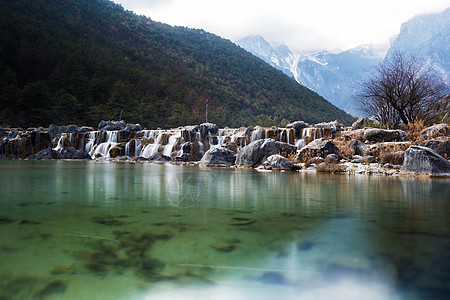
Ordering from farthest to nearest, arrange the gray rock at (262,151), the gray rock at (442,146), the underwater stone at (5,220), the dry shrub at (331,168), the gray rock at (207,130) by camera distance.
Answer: the gray rock at (207,130) → the gray rock at (262,151) → the dry shrub at (331,168) → the gray rock at (442,146) → the underwater stone at (5,220)

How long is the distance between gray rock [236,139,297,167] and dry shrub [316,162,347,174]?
12.9 feet

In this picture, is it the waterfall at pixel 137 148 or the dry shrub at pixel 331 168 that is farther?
the waterfall at pixel 137 148

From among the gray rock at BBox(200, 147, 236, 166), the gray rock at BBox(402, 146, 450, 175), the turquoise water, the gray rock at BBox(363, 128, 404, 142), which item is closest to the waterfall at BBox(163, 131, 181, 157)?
the gray rock at BBox(200, 147, 236, 166)

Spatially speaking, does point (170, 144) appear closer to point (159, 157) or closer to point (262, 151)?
point (159, 157)

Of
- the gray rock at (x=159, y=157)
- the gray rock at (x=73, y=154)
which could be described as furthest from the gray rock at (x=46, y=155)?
the gray rock at (x=159, y=157)

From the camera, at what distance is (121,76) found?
68.2m

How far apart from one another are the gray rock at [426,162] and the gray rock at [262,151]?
6.69 metres

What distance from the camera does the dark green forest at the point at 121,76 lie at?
50.9 meters

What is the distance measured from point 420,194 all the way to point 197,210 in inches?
177

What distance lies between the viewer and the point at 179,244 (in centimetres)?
242

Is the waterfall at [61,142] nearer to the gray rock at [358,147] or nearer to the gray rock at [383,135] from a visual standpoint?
the gray rock at [358,147]

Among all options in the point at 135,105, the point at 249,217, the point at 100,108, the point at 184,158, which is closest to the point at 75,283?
the point at 249,217

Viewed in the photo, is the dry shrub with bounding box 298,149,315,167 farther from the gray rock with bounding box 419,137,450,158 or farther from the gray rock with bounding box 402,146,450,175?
the gray rock with bounding box 419,137,450,158

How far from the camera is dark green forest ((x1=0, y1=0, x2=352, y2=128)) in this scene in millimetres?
50938
